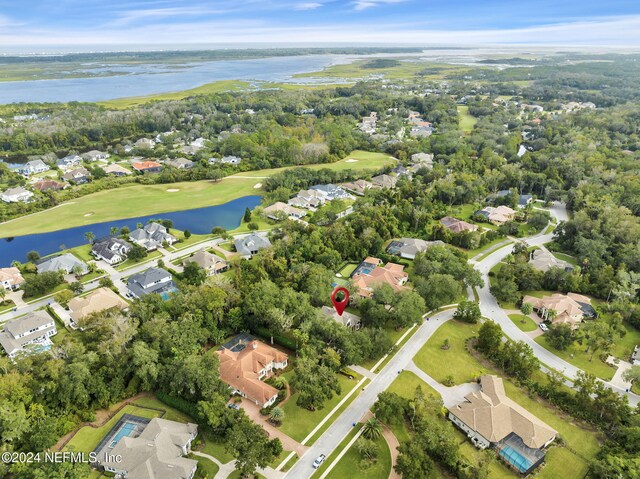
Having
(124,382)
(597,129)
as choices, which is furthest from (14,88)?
(597,129)

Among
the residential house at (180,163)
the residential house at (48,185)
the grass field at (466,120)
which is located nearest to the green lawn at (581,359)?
the residential house at (180,163)

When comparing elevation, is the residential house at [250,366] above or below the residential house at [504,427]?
above

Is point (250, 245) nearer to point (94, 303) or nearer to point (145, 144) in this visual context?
point (94, 303)

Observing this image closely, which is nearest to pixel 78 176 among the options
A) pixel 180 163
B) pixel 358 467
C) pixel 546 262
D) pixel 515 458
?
pixel 180 163

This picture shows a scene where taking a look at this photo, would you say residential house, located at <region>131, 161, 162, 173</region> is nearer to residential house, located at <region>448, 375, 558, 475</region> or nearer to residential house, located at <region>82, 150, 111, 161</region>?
residential house, located at <region>82, 150, 111, 161</region>

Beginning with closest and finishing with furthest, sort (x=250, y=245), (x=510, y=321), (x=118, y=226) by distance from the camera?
(x=510, y=321), (x=250, y=245), (x=118, y=226)

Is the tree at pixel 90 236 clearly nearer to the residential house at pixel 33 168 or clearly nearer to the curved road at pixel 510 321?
the residential house at pixel 33 168

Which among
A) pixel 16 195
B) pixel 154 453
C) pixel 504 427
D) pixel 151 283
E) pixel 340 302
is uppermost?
pixel 16 195
